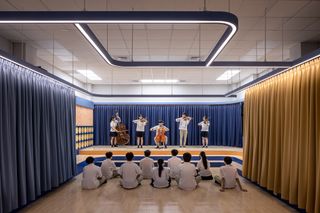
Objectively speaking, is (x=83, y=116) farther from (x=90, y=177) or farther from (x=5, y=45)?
(x=90, y=177)

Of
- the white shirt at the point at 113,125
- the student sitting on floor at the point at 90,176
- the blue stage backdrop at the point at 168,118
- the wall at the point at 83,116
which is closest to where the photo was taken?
the student sitting on floor at the point at 90,176

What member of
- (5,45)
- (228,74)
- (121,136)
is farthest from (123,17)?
(121,136)

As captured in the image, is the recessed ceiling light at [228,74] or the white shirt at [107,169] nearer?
the white shirt at [107,169]

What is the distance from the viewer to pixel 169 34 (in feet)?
23.5

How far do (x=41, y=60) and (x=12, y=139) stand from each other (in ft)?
18.0

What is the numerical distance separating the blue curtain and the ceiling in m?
1.27

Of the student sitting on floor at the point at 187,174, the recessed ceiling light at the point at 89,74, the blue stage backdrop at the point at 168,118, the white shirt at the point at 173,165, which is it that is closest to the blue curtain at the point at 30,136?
the white shirt at the point at 173,165

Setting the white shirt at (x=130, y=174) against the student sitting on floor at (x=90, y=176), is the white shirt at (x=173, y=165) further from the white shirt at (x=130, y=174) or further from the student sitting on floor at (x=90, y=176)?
the student sitting on floor at (x=90, y=176)

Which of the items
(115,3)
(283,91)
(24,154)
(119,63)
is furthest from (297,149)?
(24,154)

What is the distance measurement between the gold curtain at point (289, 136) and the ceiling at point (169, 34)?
4.03 ft

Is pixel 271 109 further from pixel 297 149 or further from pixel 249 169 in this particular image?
pixel 249 169

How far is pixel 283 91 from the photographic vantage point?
6.34 m

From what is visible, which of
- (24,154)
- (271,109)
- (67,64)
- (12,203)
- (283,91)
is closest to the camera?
(12,203)

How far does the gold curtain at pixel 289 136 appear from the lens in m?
4.97
